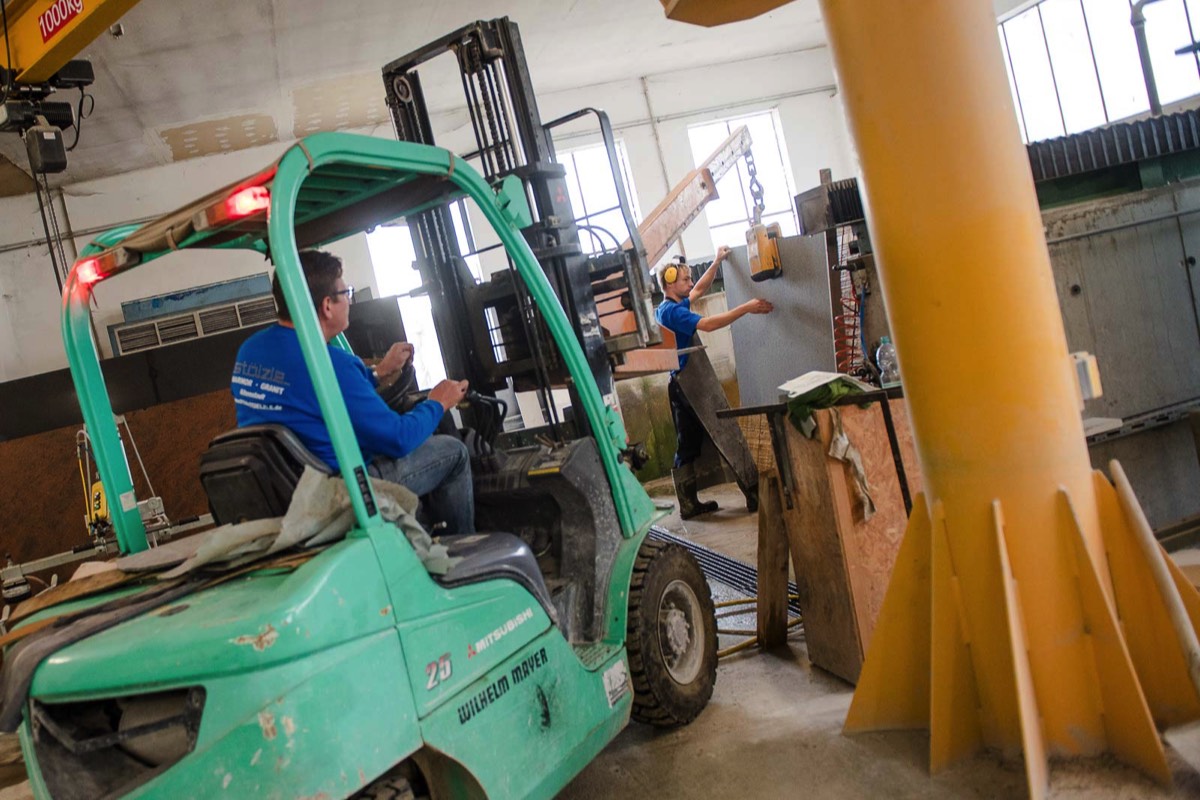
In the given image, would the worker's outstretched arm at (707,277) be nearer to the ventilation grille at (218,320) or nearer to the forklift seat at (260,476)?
the forklift seat at (260,476)

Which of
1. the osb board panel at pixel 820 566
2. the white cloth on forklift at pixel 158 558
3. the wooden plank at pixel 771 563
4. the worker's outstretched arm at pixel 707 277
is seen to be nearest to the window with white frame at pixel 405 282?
the worker's outstretched arm at pixel 707 277

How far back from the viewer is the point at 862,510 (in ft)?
12.2

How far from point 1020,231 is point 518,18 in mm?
8663

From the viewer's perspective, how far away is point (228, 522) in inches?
110

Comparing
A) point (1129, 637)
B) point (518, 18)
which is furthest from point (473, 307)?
point (518, 18)

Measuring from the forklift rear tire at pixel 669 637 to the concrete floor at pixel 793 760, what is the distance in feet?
0.44

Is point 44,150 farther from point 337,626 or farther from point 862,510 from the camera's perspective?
point 862,510

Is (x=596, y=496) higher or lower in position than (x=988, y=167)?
lower

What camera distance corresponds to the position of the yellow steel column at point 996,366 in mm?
2502

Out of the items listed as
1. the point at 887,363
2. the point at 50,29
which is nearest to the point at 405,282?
the point at 50,29

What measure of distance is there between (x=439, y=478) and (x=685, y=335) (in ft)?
15.5

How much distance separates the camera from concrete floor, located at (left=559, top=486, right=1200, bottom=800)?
2.45 metres

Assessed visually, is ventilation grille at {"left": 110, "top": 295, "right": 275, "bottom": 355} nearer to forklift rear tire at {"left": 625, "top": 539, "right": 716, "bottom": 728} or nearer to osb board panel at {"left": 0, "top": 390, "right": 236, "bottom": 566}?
osb board panel at {"left": 0, "top": 390, "right": 236, "bottom": 566}

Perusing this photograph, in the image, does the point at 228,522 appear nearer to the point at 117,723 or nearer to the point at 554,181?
the point at 117,723
